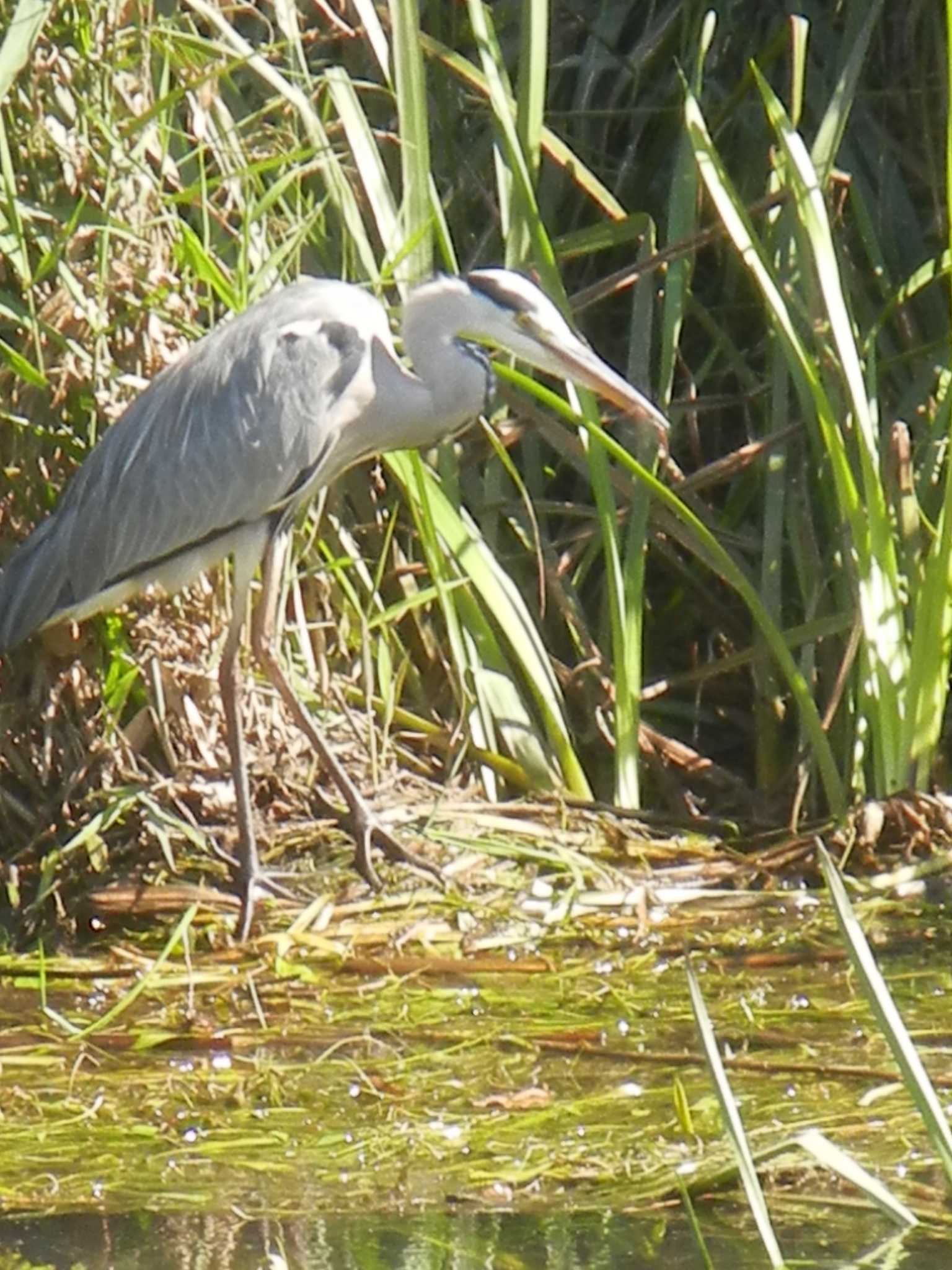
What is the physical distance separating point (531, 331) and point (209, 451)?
2.32 ft

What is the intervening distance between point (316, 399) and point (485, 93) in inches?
41.2

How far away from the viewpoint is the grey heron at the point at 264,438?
4367mm

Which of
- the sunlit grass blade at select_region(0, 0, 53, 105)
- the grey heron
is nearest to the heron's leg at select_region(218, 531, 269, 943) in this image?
the grey heron

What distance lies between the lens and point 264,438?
4.48m

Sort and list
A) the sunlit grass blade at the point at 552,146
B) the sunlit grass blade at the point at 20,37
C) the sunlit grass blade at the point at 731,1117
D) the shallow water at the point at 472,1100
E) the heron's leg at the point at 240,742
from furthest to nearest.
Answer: the sunlit grass blade at the point at 552,146
the heron's leg at the point at 240,742
the sunlit grass blade at the point at 20,37
the shallow water at the point at 472,1100
the sunlit grass blade at the point at 731,1117

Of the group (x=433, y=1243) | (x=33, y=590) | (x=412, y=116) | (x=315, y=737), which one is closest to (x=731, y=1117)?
(x=433, y=1243)

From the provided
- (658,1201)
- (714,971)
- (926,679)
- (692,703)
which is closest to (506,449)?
(692,703)

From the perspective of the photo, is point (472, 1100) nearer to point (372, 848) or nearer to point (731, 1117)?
point (372, 848)

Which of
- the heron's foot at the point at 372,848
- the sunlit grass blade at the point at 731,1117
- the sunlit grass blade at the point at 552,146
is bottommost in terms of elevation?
the heron's foot at the point at 372,848

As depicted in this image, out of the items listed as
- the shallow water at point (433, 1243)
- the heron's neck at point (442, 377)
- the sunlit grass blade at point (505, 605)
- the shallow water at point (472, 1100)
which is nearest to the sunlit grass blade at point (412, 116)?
the heron's neck at point (442, 377)

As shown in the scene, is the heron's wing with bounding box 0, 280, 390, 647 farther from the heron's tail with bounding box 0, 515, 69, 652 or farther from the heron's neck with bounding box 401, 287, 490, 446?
the heron's neck with bounding box 401, 287, 490, 446

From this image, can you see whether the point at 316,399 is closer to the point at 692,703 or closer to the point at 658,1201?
the point at 692,703

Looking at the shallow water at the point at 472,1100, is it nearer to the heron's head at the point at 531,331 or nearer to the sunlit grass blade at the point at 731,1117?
the sunlit grass blade at the point at 731,1117

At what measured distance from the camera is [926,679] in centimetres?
442
